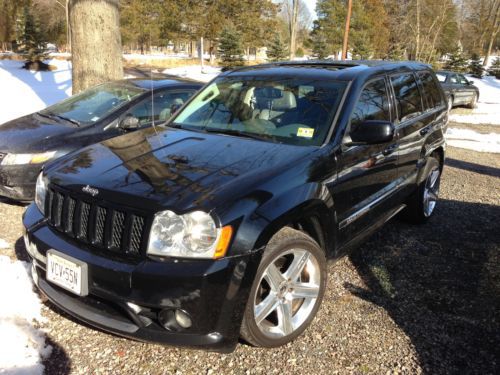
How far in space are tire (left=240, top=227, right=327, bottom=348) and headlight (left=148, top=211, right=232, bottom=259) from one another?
313mm

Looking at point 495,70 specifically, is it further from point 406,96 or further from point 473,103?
point 406,96

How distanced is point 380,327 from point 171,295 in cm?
164

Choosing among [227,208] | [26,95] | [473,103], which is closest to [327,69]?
[227,208]

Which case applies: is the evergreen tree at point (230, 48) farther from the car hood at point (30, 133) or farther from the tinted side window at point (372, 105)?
the tinted side window at point (372, 105)

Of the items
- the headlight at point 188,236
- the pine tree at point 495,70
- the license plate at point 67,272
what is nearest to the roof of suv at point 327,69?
the headlight at point 188,236

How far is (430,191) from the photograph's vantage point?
17.1 feet

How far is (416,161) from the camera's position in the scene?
4.52 m

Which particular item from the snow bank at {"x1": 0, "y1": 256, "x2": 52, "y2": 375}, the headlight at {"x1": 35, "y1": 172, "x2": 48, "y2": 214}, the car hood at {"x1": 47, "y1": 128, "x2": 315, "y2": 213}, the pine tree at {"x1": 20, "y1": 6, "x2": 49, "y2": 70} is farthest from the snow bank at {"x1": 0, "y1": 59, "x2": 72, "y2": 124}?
the car hood at {"x1": 47, "y1": 128, "x2": 315, "y2": 213}

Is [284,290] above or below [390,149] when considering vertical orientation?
below

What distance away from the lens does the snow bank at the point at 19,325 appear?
103 inches

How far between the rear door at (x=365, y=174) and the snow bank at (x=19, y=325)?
2.19m

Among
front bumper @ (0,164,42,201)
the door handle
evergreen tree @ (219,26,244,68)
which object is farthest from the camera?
evergreen tree @ (219,26,244,68)

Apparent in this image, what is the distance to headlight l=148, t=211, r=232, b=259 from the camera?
2.36 m

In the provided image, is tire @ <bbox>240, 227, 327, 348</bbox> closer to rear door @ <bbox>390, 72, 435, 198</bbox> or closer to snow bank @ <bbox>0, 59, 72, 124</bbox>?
rear door @ <bbox>390, 72, 435, 198</bbox>
